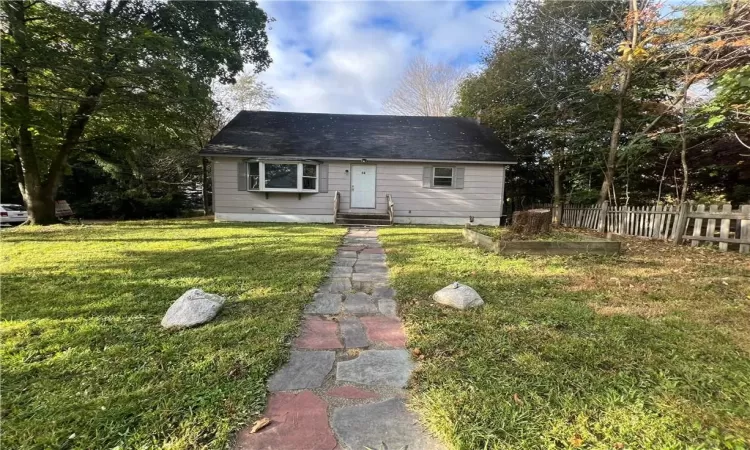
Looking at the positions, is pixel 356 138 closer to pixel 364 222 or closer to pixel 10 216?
pixel 364 222

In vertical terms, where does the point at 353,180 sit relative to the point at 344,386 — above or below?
above

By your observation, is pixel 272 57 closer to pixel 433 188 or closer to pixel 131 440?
pixel 433 188

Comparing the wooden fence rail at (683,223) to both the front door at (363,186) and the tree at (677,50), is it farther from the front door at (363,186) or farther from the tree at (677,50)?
the front door at (363,186)

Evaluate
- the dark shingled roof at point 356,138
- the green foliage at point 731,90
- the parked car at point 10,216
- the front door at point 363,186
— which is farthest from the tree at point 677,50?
the parked car at point 10,216

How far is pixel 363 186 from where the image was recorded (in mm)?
12125

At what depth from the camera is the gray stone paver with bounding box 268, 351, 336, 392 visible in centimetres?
200

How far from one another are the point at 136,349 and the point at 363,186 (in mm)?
10096

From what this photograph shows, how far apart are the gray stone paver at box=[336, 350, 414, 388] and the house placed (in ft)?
29.6

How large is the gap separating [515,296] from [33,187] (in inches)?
536

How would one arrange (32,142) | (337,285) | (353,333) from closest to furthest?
(353,333) < (337,285) < (32,142)

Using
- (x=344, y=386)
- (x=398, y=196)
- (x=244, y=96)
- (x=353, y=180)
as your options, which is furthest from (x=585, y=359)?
(x=244, y=96)

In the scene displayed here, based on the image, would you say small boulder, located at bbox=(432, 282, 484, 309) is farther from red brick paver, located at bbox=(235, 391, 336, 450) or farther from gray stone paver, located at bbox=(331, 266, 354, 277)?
red brick paver, located at bbox=(235, 391, 336, 450)

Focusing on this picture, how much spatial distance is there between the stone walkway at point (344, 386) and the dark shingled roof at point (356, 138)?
9277mm

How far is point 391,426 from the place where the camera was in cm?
166
